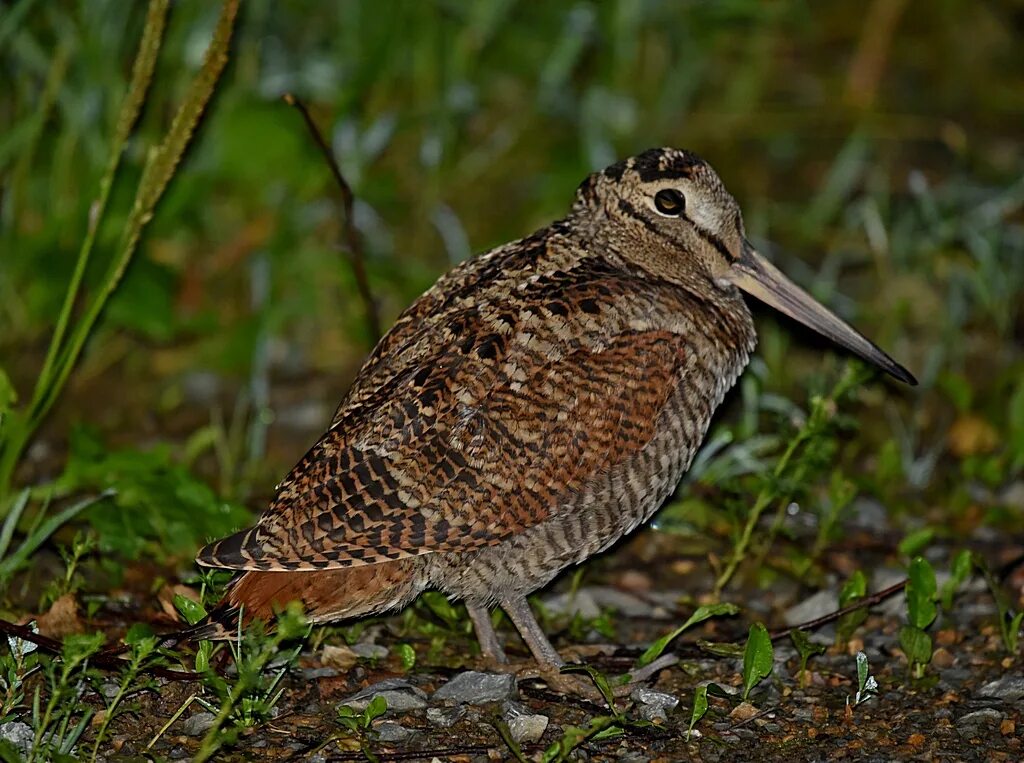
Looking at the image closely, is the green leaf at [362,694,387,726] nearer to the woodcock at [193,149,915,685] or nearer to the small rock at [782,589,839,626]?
the woodcock at [193,149,915,685]

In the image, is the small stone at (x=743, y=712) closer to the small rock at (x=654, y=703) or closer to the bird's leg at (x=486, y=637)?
the small rock at (x=654, y=703)

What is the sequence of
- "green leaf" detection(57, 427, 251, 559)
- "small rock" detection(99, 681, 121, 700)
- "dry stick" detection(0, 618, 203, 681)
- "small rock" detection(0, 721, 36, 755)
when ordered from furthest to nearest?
"green leaf" detection(57, 427, 251, 559)
"small rock" detection(99, 681, 121, 700)
"dry stick" detection(0, 618, 203, 681)
"small rock" detection(0, 721, 36, 755)

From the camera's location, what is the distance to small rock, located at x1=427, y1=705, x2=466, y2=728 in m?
4.27

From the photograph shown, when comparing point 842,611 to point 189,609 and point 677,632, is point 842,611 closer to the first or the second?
point 677,632

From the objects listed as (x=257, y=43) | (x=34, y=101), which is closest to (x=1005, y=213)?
(x=257, y=43)

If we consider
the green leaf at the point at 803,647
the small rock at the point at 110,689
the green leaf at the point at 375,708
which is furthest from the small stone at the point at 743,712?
the small rock at the point at 110,689

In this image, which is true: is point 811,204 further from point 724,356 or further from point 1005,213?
point 724,356

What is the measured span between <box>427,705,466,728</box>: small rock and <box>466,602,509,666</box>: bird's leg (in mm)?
424

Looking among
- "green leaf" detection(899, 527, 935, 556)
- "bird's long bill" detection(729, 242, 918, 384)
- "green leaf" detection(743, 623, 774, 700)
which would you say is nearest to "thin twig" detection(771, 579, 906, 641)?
"green leaf" detection(743, 623, 774, 700)

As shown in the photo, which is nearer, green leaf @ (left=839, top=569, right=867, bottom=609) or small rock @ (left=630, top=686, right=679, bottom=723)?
small rock @ (left=630, top=686, right=679, bottom=723)

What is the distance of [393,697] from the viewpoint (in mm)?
4367

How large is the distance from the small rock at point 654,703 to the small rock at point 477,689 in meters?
0.36

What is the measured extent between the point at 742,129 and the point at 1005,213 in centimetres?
139

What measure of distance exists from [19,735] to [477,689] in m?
1.24
